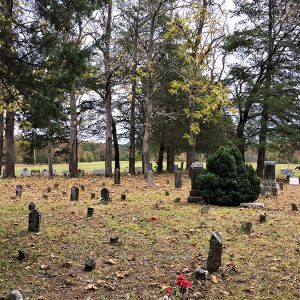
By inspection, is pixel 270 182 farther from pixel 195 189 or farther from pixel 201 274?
pixel 201 274

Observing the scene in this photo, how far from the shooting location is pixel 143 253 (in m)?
6.04

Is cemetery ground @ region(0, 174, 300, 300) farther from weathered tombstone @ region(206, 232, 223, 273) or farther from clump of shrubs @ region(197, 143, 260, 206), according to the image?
clump of shrubs @ region(197, 143, 260, 206)

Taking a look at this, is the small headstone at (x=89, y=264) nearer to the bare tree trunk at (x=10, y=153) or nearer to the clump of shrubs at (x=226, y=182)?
the clump of shrubs at (x=226, y=182)

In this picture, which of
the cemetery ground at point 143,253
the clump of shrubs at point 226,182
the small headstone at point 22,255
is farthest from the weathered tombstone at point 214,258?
the clump of shrubs at point 226,182

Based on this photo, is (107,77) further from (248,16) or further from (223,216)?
(223,216)

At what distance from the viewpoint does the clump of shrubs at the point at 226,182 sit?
10625mm

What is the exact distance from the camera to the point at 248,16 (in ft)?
78.2

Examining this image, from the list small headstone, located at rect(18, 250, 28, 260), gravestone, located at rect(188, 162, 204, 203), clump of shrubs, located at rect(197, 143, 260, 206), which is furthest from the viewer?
gravestone, located at rect(188, 162, 204, 203)

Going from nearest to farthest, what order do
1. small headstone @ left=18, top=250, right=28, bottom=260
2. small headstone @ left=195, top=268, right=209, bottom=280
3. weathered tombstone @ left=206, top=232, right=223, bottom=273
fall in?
small headstone @ left=195, top=268, right=209, bottom=280 → weathered tombstone @ left=206, top=232, right=223, bottom=273 → small headstone @ left=18, top=250, right=28, bottom=260

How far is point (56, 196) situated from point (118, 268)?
7182mm

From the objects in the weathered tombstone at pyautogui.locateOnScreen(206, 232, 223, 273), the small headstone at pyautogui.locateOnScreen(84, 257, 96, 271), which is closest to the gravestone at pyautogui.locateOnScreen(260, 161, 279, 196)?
the weathered tombstone at pyautogui.locateOnScreen(206, 232, 223, 273)

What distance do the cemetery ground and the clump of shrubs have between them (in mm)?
1050

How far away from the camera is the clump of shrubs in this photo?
1062cm

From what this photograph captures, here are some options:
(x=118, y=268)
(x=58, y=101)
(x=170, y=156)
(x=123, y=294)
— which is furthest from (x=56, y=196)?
(x=170, y=156)
